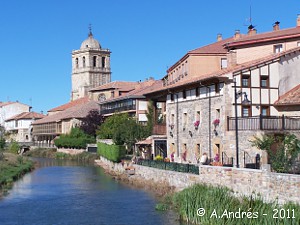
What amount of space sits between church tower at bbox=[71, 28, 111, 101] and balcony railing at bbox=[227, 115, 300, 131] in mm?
100256

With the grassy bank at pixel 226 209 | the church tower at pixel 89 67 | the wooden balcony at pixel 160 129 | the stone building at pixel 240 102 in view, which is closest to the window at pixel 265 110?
the stone building at pixel 240 102

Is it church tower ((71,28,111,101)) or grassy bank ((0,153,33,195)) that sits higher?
church tower ((71,28,111,101))

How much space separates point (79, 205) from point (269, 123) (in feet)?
38.3

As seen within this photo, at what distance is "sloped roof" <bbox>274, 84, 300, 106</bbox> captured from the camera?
102 ft

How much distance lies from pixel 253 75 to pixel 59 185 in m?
17.3

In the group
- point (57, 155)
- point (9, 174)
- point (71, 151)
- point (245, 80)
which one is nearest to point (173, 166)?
point (245, 80)

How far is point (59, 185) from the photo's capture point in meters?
39.7

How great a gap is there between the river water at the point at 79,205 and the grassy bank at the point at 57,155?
2869 centimetres

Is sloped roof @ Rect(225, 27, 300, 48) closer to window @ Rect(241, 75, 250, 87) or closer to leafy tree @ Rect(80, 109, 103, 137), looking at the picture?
window @ Rect(241, 75, 250, 87)

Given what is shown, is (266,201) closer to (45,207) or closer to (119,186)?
(45,207)

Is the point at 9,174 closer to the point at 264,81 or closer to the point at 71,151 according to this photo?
the point at 264,81

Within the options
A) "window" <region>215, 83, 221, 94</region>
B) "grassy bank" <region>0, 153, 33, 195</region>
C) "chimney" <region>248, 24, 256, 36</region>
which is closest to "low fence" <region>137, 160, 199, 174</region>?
"window" <region>215, 83, 221, 94</region>

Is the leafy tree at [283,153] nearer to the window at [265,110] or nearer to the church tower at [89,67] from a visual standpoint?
the window at [265,110]

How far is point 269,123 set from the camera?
96.7ft
